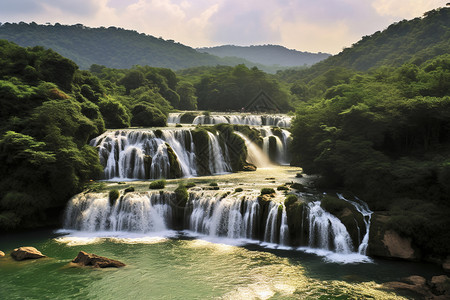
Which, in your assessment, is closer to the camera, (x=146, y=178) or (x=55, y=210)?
(x=55, y=210)

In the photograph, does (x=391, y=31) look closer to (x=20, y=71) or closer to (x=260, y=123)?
(x=260, y=123)

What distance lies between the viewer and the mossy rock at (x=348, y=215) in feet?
56.6

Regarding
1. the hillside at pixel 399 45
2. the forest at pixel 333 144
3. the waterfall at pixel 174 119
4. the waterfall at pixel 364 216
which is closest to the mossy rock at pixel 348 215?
the waterfall at pixel 364 216

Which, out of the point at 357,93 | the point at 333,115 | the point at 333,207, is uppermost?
the point at 357,93

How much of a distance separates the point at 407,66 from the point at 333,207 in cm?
1819

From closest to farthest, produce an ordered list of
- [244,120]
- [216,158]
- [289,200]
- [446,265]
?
[446,265]
[289,200]
[216,158]
[244,120]

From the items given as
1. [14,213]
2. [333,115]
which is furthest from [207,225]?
[333,115]

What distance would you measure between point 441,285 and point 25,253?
1870 centimetres

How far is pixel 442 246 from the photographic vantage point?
51.3 ft

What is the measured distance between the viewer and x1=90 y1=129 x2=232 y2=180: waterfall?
29109mm

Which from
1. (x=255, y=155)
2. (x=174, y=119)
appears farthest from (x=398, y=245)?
(x=174, y=119)

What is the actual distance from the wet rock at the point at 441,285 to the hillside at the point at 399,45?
56378 millimetres

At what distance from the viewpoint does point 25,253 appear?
16438mm

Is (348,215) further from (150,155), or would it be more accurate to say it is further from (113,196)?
(150,155)
